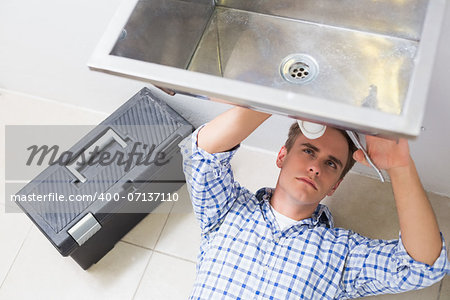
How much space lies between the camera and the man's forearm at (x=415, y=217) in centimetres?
105

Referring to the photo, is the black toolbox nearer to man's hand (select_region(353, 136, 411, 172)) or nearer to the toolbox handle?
the toolbox handle

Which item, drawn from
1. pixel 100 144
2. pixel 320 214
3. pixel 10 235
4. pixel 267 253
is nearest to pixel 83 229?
pixel 100 144

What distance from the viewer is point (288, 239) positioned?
1.30m

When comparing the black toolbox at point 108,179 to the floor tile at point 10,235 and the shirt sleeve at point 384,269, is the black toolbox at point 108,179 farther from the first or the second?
the shirt sleeve at point 384,269

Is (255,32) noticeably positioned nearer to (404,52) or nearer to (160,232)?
(404,52)

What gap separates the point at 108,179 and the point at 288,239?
1.98 ft

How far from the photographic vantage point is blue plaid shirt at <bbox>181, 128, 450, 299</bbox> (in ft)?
4.02

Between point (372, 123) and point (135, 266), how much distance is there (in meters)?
1.19

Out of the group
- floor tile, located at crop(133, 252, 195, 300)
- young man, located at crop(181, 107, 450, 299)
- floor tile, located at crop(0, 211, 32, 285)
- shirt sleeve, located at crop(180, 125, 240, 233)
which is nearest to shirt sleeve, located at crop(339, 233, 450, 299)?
young man, located at crop(181, 107, 450, 299)

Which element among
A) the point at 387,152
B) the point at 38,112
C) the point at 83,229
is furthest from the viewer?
the point at 38,112

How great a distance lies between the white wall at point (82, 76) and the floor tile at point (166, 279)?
498 mm

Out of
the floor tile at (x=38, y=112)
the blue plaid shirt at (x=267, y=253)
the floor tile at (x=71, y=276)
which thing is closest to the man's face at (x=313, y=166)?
the blue plaid shirt at (x=267, y=253)

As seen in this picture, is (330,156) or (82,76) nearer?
(330,156)

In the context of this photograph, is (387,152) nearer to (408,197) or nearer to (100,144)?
(408,197)
